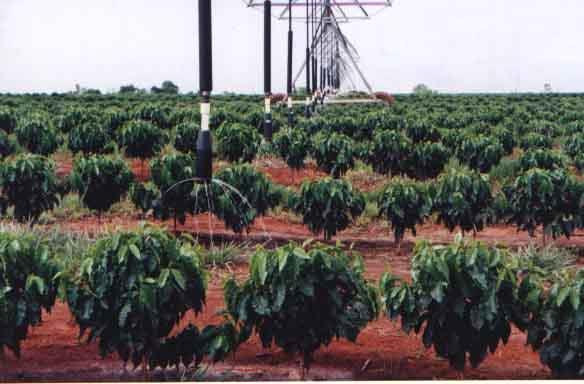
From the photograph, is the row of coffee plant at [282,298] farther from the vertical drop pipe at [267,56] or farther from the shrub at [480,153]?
the vertical drop pipe at [267,56]

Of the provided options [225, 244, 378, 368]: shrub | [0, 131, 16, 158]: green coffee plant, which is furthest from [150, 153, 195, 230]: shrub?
[0, 131, 16, 158]: green coffee plant

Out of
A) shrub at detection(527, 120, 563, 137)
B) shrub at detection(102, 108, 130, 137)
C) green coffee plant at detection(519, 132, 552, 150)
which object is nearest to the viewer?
green coffee plant at detection(519, 132, 552, 150)

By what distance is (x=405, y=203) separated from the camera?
10211 mm

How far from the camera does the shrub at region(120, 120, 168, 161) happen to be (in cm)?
1694

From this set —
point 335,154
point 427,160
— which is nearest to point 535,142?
point 427,160

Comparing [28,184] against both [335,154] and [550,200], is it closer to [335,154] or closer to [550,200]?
[550,200]

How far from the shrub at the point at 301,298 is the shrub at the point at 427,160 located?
1068cm

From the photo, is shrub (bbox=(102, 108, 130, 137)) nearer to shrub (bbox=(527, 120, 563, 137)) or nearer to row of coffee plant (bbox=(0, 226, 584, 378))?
shrub (bbox=(527, 120, 563, 137))

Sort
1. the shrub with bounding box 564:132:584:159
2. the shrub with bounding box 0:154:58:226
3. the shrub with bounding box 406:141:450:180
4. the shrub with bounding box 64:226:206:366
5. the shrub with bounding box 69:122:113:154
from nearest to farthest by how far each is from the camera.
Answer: the shrub with bounding box 64:226:206:366, the shrub with bounding box 0:154:58:226, the shrub with bounding box 406:141:450:180, the shrub with bounding box 69:122:113:154, the shrub with bounding box 564:132:584:159

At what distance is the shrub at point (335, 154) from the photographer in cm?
1572

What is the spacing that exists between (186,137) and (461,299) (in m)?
13.4

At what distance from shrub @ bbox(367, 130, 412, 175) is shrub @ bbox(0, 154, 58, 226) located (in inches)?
305

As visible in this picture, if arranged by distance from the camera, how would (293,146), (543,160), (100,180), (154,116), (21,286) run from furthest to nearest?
1. (154,116)
2. (293,146)
3. (543,160)
4. (100,180)
5. (21,286)

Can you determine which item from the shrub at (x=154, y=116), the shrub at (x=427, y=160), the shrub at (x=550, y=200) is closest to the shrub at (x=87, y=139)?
the shrub at (x=427, y=160)
